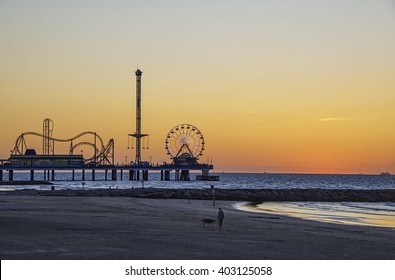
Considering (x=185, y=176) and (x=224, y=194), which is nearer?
(x=224, y=194)

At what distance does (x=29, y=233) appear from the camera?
2289 centimetres

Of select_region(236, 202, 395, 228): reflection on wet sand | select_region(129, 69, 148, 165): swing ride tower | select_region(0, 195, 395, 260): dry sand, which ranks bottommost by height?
select_region(236, 202, 395, 228): reflection on wet sand

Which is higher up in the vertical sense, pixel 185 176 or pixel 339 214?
pixel 185 176

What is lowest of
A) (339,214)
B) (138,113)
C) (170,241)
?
(339,214)

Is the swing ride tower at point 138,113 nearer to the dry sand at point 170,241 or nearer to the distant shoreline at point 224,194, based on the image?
the distant shoreline at point 224,194

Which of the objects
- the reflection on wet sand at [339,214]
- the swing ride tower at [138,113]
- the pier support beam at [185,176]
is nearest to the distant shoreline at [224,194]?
the reflection on wet sand at [339,214]

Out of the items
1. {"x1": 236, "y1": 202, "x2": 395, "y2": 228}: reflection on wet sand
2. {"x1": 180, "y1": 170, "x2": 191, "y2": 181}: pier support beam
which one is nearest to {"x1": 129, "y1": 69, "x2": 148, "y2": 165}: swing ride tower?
{"x1": 180, "y1": 170, "x2": 191, "y2": 181}: pier support beam

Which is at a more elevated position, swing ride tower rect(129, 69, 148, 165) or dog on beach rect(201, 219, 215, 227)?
swing ride tower rect(129, 69, 148, 165)

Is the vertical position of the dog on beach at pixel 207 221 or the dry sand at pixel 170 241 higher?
the dog on beach at pixel 207 221

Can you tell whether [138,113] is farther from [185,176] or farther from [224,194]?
[224,194]

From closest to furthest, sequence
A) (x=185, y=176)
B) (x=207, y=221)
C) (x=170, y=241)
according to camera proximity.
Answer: (x=170, y=241)
(x=207, y=221)
(x=185, y=176)

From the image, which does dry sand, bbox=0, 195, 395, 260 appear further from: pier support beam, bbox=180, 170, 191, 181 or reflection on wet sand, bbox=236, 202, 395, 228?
pier support beam, bbox=180, 170, 191, 181

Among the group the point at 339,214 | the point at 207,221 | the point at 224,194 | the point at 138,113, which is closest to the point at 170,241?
the point at 207,221

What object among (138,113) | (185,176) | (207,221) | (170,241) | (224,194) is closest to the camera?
(170,241)
